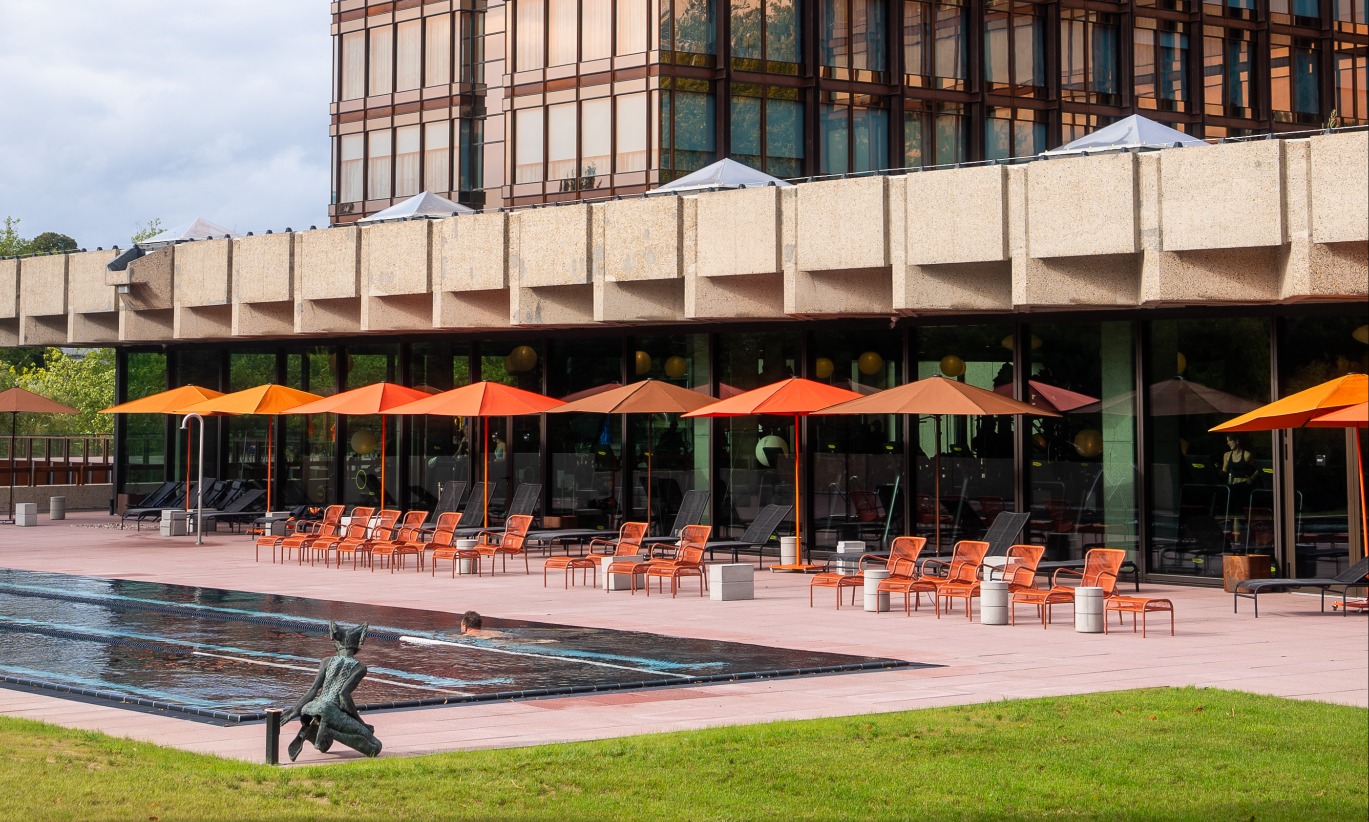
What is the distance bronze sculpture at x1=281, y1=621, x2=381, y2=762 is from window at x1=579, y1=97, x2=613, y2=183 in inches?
1252

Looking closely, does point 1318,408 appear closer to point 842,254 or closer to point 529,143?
point 842,254

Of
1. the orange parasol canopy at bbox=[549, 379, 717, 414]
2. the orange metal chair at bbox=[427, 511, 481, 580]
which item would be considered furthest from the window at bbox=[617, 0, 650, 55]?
the orange metal chair at bbox=[427, 511, 481, 580]

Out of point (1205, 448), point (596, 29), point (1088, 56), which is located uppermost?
point (1088, 56)

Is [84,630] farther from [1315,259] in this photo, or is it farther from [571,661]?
[1315,259]

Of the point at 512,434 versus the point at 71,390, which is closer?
the point at 512,434

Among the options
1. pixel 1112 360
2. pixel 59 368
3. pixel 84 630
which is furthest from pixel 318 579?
pixel 59 368

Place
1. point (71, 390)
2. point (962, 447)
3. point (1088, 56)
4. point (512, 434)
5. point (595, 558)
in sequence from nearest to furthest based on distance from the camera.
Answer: point (595, 558) < point (962, 447) < point (512, 434) < point (1088, 56) < point (71, 390)

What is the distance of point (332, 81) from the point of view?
51375 millimetres

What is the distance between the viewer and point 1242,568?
73.5 ft

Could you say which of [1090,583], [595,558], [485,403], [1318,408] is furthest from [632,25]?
[1090,583]

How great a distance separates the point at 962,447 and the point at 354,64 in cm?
3007

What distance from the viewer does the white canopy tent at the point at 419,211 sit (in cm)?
3166

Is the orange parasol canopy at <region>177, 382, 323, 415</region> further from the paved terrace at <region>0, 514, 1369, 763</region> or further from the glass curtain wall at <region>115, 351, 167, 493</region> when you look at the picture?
the glass curtain wall at <region>115, 351, 167, 493</region>

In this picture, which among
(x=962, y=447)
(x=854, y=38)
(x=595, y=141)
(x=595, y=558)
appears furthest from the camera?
(x=854, y=38)
